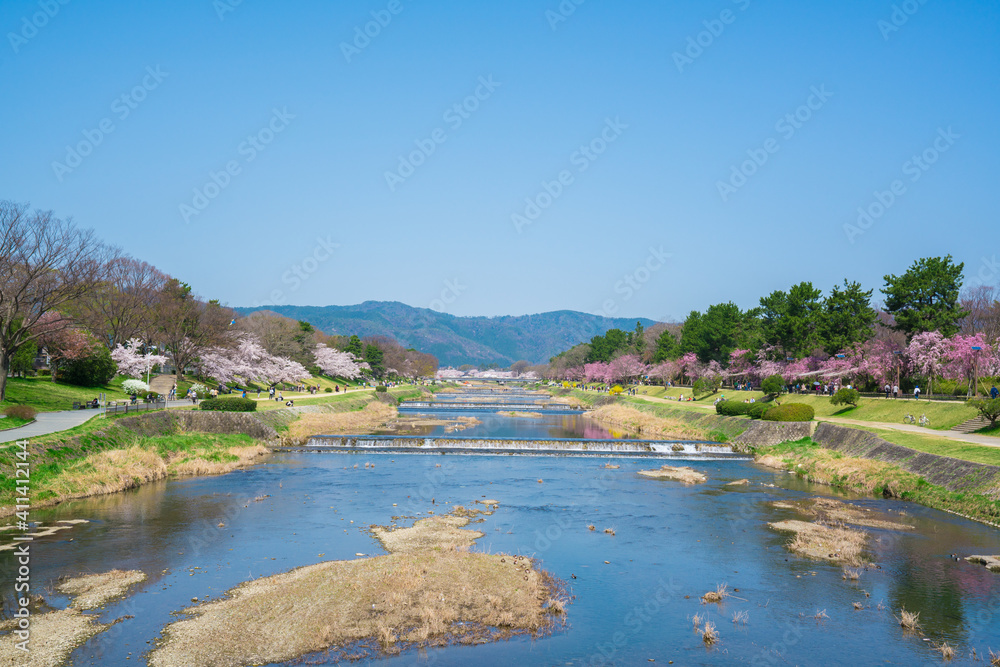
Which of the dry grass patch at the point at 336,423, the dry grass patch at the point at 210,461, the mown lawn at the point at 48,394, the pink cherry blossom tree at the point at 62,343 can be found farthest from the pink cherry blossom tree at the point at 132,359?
the dry grass patch at the point at 210,461

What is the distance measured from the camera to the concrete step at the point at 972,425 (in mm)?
42219

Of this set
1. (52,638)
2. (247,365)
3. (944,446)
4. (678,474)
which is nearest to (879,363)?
(944,446)

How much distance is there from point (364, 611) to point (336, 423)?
50.7 m

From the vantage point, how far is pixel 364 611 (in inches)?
645

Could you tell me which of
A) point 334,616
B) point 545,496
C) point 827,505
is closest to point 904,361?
point 827,505

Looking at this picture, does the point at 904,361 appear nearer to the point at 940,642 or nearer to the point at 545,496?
the point at 545,496

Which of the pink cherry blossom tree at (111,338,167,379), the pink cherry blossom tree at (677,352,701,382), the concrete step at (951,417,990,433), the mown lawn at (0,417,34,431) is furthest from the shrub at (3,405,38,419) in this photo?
the pink cherry blossom tree at (677,352,701,382)

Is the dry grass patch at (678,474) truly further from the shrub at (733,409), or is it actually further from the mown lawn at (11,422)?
the mown lawn at (11,422)

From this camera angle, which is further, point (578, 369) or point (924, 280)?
point (578, 369)

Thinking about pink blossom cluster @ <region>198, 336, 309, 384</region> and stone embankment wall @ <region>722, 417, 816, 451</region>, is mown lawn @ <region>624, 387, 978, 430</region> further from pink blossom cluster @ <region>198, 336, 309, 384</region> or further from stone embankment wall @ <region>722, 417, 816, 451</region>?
pink blossom cluster @ <region>198, 336, 309, 384</region>

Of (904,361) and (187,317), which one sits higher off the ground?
(187,317)

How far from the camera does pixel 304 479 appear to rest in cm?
3656

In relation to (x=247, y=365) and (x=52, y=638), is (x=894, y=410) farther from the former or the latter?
(x=247, y=365)

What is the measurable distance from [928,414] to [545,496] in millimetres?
34958
